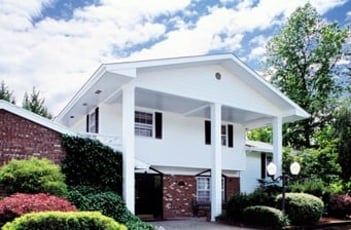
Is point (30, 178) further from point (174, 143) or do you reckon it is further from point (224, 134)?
point (224, 134)

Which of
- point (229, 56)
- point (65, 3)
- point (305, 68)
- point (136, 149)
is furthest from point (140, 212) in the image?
point (305, 68)

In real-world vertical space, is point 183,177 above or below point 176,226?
above

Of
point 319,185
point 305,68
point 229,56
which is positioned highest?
point 305,68

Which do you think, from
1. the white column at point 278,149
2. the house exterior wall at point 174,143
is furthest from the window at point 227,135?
the white column at point 278,149

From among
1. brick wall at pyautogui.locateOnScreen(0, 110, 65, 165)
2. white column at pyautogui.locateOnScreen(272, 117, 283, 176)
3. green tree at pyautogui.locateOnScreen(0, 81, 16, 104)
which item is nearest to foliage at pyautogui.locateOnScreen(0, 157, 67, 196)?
brick wall at pyautogui.locateOnScreen(0, 110, 65, 165)

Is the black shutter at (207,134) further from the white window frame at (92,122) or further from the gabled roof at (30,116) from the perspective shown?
the gabled roof at (30,116)

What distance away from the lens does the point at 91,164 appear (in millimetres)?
14930

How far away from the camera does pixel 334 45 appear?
1242 inches

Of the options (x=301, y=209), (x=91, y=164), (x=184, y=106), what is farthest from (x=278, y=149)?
(x=91, y=164)

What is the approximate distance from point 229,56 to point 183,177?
20.6ft

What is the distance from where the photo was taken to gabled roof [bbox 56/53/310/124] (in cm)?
1519

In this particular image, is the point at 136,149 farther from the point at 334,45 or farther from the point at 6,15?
the point at 334,45

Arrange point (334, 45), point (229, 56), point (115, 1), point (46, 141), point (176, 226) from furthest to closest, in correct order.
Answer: point (334, 45), point (229, 56), point (176, 226), point (46, 141), point (115, 1)

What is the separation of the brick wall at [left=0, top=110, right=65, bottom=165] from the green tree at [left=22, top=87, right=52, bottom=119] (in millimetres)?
24252
